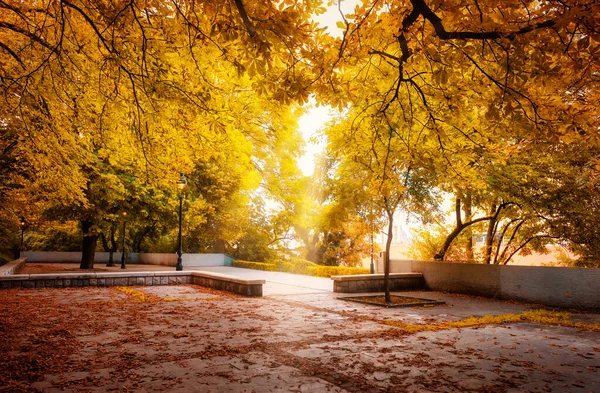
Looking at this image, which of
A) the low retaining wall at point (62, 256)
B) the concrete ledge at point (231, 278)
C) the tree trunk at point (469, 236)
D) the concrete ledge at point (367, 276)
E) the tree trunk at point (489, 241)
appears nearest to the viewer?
the concrete ledge at point (231, 278)

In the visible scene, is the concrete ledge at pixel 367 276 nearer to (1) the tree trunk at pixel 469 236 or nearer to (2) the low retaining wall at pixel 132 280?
(2) the low retaining wall at pixel 132 280

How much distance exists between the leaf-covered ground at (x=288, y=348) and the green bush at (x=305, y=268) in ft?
38.7

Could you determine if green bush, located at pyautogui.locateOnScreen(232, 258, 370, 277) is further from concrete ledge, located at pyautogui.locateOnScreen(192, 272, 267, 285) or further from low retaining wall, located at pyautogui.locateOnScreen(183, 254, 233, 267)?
concrete ledge, located at pyautogui.locateOnScreen(192, 272, 267, 285)

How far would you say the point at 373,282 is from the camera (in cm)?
1460

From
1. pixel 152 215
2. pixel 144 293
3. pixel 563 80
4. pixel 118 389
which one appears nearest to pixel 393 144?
pixel 563 80

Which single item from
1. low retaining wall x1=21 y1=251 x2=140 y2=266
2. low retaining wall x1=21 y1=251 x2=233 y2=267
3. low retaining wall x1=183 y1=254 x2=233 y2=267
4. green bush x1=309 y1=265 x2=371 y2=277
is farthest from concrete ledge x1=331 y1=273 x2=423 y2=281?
low retaining wall x1=21 y1=251 x2=140 y2=266

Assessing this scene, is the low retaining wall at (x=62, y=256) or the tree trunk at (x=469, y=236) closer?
the tree trunk at (x=469, y=236)

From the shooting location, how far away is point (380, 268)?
60.5 feet

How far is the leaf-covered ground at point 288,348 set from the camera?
469cm

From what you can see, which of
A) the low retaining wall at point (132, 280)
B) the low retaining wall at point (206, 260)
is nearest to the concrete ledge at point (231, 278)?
the low retaining wall at point (132, 280)

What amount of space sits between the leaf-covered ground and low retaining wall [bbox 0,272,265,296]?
91.9 inches

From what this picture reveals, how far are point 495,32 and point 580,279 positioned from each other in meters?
9.79

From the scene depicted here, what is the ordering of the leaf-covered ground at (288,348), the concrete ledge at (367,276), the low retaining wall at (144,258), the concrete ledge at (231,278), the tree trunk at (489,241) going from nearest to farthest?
the leaf-covered ground at (288,348)
the concrete ledge at (231,278)
the concrete ledge at (367,276)
the tree trunk at (489,241)
the low retaining wall at (144,258)

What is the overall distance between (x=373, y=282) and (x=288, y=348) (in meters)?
8.91
